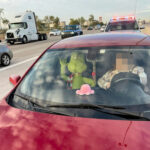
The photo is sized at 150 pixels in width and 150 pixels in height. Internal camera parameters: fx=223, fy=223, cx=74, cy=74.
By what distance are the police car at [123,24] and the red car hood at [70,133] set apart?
10864 mm

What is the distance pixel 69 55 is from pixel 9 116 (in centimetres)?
110

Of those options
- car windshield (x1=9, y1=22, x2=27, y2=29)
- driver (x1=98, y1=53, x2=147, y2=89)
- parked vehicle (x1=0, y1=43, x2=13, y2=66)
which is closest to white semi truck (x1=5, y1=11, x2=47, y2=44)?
car windshield (x1=9, y1=22, x2=27, y2=29)

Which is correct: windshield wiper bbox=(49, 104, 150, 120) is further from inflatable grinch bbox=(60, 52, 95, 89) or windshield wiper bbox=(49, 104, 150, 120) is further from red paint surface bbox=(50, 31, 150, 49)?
red paint surface bbox=(50, 31, 150, 49)

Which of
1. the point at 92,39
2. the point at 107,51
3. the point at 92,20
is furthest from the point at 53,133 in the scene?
the point at 92,20

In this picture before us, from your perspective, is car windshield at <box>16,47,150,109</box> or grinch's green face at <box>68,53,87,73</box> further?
grinch's green face at <box>68,53,87,73</box>

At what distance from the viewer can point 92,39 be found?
Answer: 2.85 meters

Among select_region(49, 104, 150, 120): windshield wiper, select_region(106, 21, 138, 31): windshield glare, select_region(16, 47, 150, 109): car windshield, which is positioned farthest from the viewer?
select_region(106, 21, 138, 31): windshield glare

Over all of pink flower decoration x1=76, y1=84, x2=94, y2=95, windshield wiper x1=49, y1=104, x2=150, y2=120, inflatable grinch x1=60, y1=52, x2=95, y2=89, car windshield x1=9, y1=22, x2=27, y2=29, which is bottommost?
windshield wiper x1=49, y1=104, x2=150, y2=120

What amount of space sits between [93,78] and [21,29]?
77.7 ft

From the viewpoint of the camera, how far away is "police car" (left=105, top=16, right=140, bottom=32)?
39.5 ft

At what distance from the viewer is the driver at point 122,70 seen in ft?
7.72

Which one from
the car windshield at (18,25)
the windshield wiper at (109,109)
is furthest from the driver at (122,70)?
the car windshield at (18,25)

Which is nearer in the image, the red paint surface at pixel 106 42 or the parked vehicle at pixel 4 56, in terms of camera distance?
the red paint surface at pixel 106 42

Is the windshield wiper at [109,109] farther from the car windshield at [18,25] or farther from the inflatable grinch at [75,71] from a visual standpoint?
the car windshield at [18,25]
